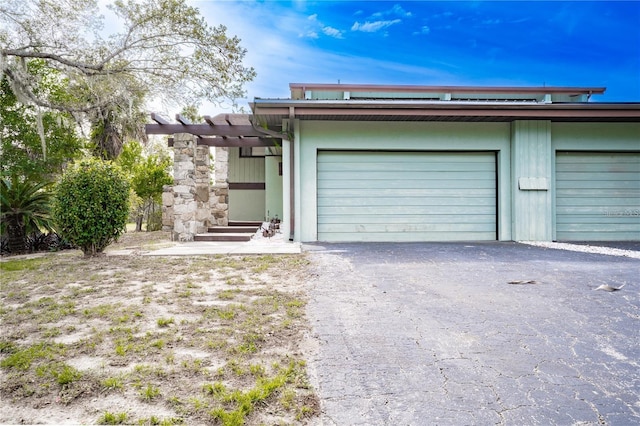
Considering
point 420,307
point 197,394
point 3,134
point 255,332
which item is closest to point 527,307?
point 420,307

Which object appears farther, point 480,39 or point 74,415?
point 480,39

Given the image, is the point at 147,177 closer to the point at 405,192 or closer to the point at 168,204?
the point at 168,204

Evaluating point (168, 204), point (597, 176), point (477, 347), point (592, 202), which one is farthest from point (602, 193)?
point (168, 204)

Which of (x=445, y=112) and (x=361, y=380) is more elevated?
(x=445, y=112)

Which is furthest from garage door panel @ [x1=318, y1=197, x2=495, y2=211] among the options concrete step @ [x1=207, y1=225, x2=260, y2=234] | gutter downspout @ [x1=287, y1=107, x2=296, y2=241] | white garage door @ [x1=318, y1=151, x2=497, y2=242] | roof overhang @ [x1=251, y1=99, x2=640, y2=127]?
concrete step @ [x1=207, y1=225, x2=260, y2=234]

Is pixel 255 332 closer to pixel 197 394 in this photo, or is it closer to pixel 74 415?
pixel 197 394

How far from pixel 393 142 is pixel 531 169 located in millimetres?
3306

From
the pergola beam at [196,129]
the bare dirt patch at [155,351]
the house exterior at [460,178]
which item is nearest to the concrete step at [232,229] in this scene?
the house exterior at [460,178]

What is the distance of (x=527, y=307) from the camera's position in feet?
11.1

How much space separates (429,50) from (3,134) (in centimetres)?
1620

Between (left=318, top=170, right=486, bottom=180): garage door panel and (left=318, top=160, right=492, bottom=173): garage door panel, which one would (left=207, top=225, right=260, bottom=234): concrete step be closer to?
(left=318, top=170, right=486, bottom=180): garage door panel

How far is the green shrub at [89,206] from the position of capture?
674 cm

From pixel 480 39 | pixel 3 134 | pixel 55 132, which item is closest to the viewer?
pixel 3 134

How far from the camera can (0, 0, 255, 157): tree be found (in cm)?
934
